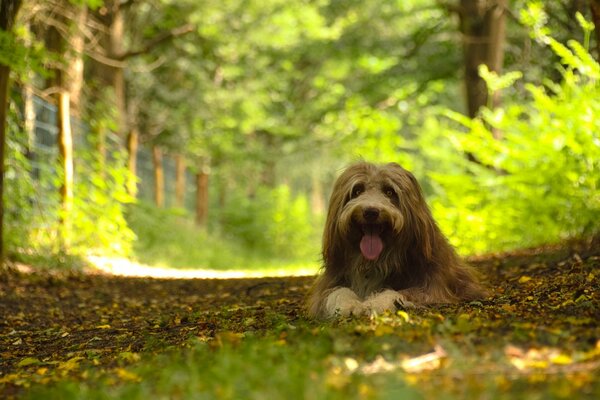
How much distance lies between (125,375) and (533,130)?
27.5ft

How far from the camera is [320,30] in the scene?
2638 centimetres

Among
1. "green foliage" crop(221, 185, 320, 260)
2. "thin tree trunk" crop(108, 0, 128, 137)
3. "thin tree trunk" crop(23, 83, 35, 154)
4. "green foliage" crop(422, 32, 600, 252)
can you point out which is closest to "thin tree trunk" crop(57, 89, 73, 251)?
"thin tree trunk" crop(23, 83, 35, 154)

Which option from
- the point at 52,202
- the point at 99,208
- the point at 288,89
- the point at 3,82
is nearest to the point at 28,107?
the point at 52,202

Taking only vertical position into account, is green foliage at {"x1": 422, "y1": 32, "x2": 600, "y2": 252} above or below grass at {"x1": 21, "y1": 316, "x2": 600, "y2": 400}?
above

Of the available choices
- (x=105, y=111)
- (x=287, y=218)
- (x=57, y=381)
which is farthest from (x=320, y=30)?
(x=57, y=381)

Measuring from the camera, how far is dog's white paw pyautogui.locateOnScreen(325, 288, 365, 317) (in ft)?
17.3

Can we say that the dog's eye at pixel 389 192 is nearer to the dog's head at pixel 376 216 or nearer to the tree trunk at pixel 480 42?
the dog's head at pixel 376 216

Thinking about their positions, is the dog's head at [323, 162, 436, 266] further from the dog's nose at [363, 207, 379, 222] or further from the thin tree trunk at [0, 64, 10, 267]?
the thin tree trunk at [0, 64, 10, 267]

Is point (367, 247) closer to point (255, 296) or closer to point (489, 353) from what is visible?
point (489, 353)

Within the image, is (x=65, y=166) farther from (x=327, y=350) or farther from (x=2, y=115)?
(x=327, y=350)

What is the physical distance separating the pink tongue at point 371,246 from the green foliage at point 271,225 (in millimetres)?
21934

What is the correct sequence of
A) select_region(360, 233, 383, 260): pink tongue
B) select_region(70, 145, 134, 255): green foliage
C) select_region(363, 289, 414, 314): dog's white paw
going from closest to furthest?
select_region(363, 289, 414, 314): dog's white paw → select_region(360, 233, 383, 260): pink tongue → select_region(70, 145, 134, 255): green foliage

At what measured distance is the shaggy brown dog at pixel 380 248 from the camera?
5484 mm

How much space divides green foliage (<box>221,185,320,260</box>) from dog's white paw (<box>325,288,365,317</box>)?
72.0ft
